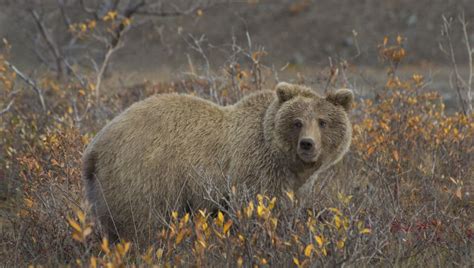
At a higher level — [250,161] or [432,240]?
[250,161]

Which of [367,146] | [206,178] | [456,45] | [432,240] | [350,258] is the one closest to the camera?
[350,258]

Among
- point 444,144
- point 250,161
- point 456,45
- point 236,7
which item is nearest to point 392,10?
point 456,45

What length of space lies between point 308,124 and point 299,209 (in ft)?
3.04

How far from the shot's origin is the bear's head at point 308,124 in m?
4.82

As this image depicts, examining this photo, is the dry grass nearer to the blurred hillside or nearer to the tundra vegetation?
the tundra vegetation

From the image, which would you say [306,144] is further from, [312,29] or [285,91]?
[312,29]

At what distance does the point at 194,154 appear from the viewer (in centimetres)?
498

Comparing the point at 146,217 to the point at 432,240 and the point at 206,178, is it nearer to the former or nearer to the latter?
the point at 206,178

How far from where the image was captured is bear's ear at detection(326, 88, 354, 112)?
16.3 feet

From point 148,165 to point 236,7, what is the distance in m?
25.5

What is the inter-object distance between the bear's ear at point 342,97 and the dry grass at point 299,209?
69 centimetres

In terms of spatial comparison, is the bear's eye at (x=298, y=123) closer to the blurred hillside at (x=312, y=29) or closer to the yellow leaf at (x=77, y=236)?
the yellow leaf at (x=77, y=236)

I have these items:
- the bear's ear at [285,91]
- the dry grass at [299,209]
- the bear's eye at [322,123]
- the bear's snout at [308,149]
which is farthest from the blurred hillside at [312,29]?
the bear's snout at [308,149]

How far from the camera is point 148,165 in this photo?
4.85 metres
